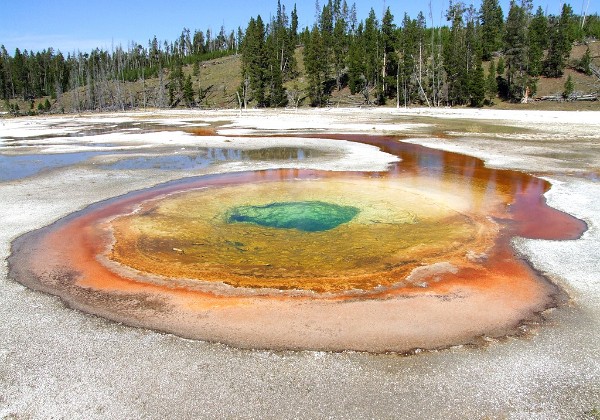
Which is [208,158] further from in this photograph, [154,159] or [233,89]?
[233,89]

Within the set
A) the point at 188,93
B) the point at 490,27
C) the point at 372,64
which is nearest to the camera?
the point at 372,64

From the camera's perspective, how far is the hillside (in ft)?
180

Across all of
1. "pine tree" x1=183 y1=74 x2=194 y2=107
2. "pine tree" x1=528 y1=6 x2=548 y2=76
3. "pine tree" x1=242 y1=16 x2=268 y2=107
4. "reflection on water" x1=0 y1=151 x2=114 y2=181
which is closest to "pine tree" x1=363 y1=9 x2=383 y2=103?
"pine tree" x1=242 y1=16 x2=268 y2=107

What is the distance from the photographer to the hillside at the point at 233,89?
180 feet

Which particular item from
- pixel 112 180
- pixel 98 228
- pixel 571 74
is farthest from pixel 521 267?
pixel 571 74

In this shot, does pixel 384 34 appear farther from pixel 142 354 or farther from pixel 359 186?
pixel 142 354

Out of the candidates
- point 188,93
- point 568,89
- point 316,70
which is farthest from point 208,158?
point 188,93

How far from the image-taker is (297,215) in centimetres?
1083

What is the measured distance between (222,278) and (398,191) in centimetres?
712

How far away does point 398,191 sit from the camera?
12930mm

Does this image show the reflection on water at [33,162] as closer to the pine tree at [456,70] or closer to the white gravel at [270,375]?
the white gravel at [270,375]

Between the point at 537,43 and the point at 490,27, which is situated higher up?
the point at 490,27

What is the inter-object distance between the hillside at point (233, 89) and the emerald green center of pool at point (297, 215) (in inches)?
1869

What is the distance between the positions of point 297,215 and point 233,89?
76.3 m
